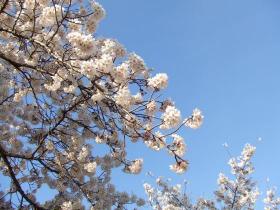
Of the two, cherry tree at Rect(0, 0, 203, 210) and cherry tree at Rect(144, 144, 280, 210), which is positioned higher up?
cherry tree at Rect(144, 144, 280, 210)

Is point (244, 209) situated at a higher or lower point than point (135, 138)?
higher

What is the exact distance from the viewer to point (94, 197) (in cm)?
827

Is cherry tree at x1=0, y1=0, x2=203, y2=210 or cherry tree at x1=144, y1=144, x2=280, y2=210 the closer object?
cherry tree at x1=0, y1=0, x2=203, y2=210

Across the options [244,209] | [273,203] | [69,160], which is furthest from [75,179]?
[273,203]

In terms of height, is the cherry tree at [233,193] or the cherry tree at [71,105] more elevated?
the cherry tree at [233,193]

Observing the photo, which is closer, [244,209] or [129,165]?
[129,165]

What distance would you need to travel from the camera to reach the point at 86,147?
8086 millimetres

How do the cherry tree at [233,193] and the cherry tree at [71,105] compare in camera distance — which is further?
the cherry tree at [233,193]

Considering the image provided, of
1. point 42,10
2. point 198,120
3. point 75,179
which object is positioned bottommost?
point 198,120

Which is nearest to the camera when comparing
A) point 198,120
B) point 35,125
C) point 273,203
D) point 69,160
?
point 198,120

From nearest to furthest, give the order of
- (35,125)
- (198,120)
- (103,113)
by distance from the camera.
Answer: (198,120), (103,113), (35,125)

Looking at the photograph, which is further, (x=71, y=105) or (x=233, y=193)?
(x=233, y=193)

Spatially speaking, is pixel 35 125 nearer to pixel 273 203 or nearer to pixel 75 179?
pixel 75 179

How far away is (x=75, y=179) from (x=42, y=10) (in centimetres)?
308
